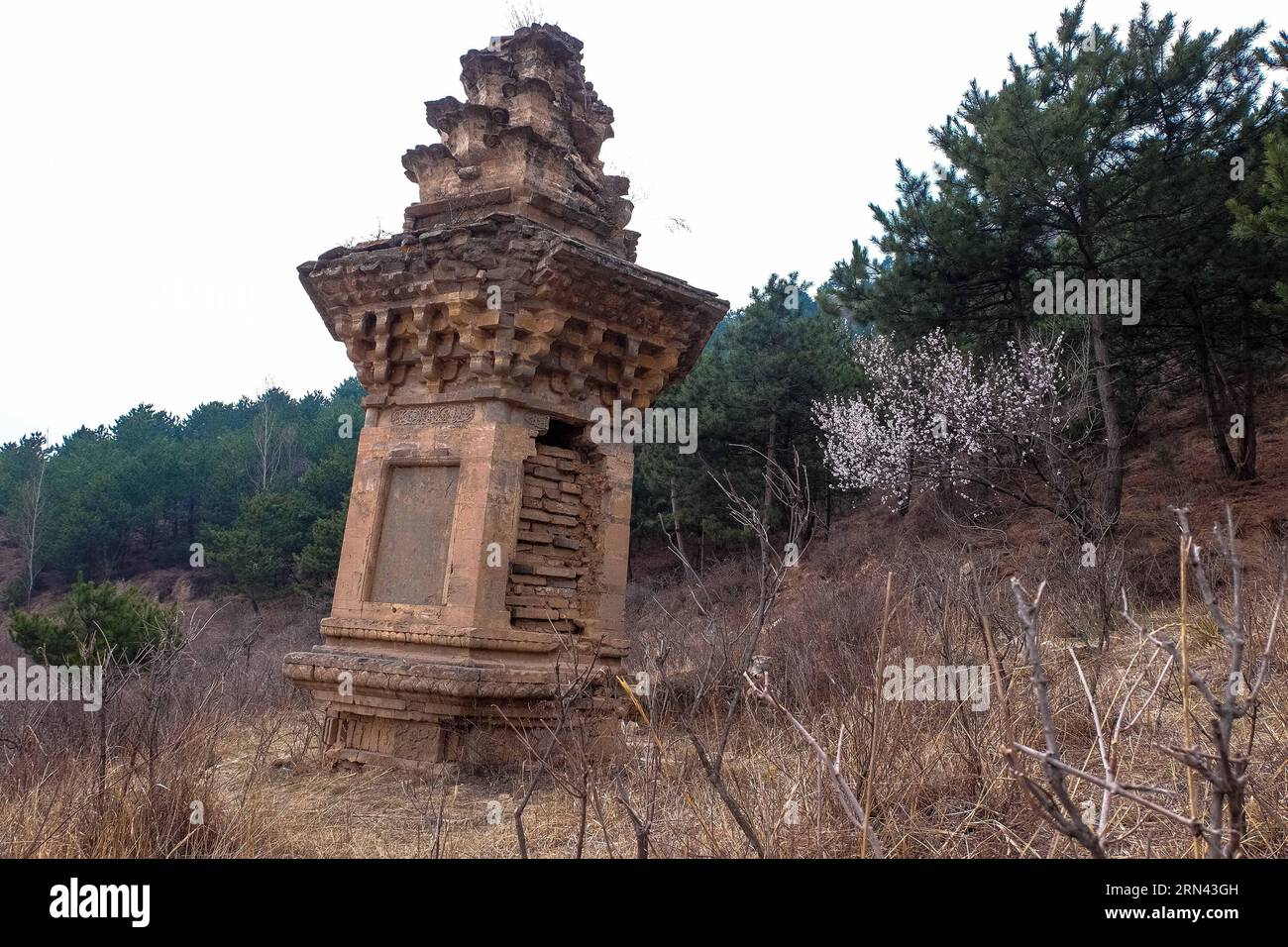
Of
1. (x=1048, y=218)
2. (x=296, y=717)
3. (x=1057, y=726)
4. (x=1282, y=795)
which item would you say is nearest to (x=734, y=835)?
(x=1282, y=795)

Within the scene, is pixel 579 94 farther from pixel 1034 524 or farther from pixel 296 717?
pixel 1034 524

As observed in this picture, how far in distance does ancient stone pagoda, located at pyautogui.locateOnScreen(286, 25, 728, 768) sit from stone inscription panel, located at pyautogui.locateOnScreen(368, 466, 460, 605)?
0.02 meters

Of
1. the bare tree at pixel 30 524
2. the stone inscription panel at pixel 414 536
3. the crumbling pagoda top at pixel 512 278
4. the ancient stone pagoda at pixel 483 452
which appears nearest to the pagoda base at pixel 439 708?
the ancient stone pagoda at pixel 483 452

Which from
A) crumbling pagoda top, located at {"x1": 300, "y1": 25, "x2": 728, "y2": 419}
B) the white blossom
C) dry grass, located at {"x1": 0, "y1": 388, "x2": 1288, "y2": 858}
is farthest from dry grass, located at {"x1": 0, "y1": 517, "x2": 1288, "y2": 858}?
the white blossom

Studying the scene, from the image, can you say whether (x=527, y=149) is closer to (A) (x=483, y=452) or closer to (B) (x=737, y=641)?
(A) (x=483, y=452)

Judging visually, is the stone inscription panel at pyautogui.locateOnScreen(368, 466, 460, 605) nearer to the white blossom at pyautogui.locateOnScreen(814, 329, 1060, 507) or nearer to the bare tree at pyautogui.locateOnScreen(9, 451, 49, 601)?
the white blossom at pyautogui.locateOnScreen(814, 329, 1060, 507)

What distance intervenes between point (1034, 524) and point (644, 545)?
1567cm

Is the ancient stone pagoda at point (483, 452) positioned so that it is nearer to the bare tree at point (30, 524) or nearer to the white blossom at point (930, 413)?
the white blossom at point (930, 413)

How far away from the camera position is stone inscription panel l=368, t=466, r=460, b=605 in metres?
7.03

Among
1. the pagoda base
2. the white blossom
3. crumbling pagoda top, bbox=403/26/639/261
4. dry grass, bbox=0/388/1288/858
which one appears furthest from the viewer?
the white blossom

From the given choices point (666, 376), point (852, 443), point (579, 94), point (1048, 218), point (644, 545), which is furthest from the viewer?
point (644, 545)

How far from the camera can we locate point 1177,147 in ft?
58.4

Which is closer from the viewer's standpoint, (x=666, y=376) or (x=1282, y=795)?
(x=1282, y=795)

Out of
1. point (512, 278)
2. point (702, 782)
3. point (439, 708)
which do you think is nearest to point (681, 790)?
point (702, 782)
